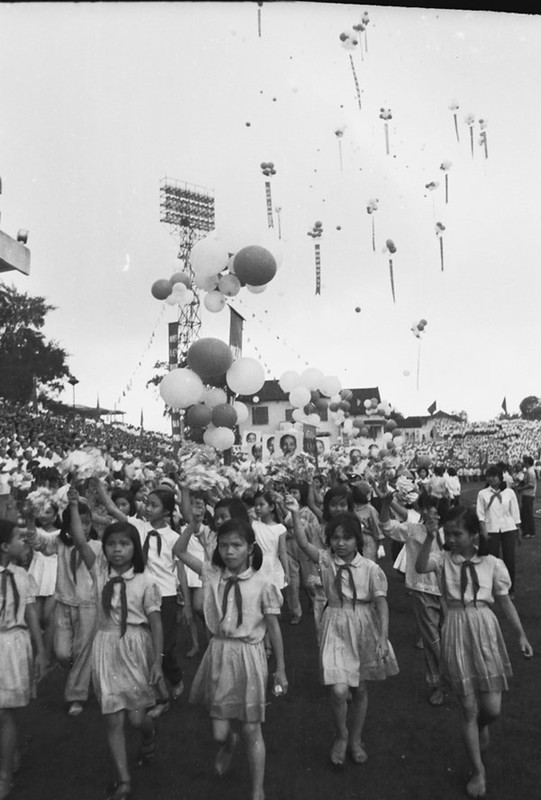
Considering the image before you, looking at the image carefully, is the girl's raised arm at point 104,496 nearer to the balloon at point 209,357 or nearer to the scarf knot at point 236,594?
the scarf knot at point 236,594

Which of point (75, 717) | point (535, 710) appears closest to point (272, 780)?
point (75, 717)

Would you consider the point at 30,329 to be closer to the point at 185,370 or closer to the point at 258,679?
the point at 185,370

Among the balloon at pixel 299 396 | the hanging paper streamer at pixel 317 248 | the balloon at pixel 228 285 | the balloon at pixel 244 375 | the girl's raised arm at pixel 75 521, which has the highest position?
the hanging paper streamer at pixel 317 248

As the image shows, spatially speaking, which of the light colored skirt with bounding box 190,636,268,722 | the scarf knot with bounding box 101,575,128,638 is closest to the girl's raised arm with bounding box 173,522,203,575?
the scarf knot with bounding box 101,575,128,638

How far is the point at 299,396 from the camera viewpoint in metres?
10.6

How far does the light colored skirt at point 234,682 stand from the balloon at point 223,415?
4.17 metres

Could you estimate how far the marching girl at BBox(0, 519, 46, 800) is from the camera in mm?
3186

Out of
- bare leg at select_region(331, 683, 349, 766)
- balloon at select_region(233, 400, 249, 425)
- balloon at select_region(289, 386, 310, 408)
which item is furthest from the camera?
balloon at select_region(289, 386, 310, 408)

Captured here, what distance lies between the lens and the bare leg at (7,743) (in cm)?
323

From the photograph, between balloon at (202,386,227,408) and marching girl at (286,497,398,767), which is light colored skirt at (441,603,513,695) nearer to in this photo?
marching girl at (286,497,398,767)

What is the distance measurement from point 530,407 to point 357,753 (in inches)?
2407

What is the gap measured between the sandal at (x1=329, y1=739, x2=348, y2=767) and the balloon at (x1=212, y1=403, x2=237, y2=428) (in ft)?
13.6

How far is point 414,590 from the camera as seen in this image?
4746 mm

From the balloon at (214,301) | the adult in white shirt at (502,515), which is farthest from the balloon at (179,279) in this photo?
the adult in white shirt at (502,515)
